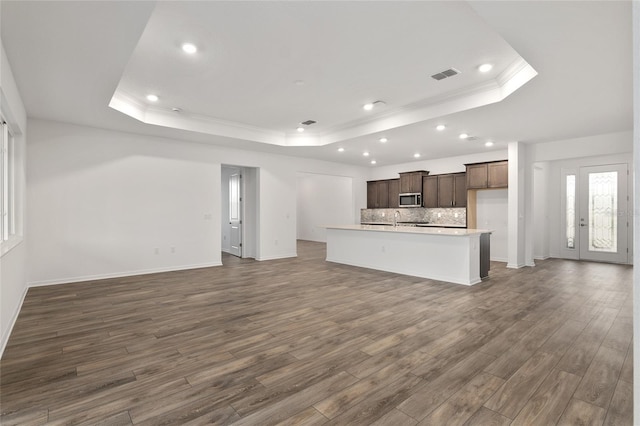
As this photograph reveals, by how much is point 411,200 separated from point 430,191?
0.60 meters

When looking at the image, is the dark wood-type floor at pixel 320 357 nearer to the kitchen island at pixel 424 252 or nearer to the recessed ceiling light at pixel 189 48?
the kitchen island at pixel 424 252

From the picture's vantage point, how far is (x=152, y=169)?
6.37 meters

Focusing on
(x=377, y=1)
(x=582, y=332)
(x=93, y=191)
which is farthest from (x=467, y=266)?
(x=93, y=191)

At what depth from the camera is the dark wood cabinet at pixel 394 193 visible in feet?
33.0

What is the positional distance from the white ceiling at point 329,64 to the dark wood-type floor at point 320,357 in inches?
108

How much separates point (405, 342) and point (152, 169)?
18.8ft

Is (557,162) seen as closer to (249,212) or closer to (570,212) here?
(570,212)

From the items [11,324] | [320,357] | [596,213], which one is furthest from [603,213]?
[11,324]

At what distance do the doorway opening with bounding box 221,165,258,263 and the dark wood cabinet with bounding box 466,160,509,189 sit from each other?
5429 mm

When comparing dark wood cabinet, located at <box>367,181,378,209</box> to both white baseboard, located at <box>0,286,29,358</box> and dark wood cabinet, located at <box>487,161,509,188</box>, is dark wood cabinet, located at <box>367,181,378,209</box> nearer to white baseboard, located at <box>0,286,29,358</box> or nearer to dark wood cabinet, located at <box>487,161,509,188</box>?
dark wood cabinet, located at <box>487,161,509,188</box>

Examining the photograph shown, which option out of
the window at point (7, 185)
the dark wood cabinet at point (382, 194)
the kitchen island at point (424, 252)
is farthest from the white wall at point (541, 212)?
the window at point (7, 185)

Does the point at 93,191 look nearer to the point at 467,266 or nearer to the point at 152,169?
the point at 152,169

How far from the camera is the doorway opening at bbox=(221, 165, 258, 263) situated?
8.27 metres

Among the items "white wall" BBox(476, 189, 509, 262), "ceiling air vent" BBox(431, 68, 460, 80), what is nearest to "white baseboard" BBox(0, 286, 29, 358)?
"ceiling air vent" BBox(431, 68, 460, 80)
